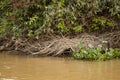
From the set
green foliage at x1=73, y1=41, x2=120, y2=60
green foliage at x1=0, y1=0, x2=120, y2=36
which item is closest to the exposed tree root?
green foliage at x1=0, y1=0, x2=120, y2=36

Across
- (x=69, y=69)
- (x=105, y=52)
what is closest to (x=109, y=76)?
(x=69, y=69)

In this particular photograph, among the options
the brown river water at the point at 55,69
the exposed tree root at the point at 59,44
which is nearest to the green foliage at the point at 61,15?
the exposed tree root at the point at 59,44

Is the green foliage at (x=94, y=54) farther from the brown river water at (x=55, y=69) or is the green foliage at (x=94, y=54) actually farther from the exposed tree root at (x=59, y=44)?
the exposed tree root at (x=59, y=44)

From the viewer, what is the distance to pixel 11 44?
9.91 metres

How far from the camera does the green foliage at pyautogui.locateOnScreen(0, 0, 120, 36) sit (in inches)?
364

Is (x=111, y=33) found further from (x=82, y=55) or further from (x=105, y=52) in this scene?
(x=82, y=55)

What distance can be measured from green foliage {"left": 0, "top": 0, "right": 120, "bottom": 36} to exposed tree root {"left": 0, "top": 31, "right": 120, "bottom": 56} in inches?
10.1

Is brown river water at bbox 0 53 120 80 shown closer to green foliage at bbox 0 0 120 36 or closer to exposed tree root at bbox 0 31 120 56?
exposed tree root at bbox 0 31 120 56

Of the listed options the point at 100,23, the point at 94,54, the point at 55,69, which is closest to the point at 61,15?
the point at 100,23

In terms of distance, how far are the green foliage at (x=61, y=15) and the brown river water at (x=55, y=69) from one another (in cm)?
110

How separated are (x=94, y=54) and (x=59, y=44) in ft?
4.18

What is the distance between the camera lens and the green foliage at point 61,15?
364 inches

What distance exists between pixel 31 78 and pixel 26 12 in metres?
3.61

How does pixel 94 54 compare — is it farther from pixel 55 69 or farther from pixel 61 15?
pixel 61 15
